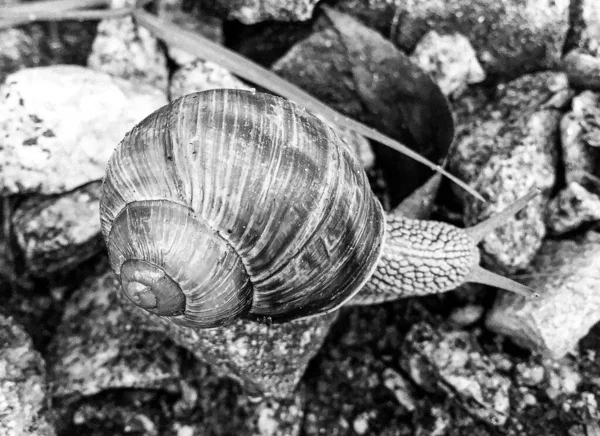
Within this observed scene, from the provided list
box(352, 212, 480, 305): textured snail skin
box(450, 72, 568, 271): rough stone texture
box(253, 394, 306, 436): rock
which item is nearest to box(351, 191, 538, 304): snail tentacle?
box(352, 212, 480, 305): textured snail skin

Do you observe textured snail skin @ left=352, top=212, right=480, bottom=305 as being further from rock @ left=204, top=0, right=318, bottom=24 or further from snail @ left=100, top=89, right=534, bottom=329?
rock @ left=204, top=0, right=318, bottom=24

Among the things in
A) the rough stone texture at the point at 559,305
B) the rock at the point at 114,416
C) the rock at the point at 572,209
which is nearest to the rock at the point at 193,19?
the rock at the point at 114,416

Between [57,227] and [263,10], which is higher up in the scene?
[263,10]

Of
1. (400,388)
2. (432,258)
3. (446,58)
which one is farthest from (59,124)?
(400,388)

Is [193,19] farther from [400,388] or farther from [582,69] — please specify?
[400,388]

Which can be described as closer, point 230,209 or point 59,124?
point 230,209

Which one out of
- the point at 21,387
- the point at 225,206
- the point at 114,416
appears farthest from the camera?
the point at 114,416

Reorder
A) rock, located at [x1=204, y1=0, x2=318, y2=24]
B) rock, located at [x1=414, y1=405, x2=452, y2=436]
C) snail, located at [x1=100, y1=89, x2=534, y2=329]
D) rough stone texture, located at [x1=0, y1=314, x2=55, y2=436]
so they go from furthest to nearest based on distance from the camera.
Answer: rock, located at [x1=204, y1=0, x2=318, y2=24], rock, located at [x1=414, y1=405, x2=452, y2=436], rough stone texture, located at [x1=0, y1=314, x2=55, y2=436], snail, located at [x1=100, y1=89, x2=534, y2=329]

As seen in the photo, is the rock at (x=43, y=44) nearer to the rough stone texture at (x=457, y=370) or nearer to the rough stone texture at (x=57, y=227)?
Result: the rough stone texture at (x=57, y=227)
